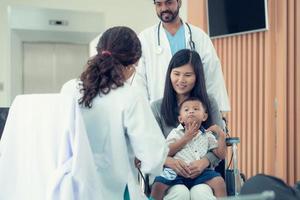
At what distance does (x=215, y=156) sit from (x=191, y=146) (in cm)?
→ 13

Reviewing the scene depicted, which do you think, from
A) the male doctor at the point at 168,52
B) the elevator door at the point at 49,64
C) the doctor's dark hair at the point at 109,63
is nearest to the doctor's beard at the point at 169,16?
the male doctor at the point at 168,52

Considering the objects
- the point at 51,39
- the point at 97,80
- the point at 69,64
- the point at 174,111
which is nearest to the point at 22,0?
the point at 51,39

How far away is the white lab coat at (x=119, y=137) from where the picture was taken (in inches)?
59.1

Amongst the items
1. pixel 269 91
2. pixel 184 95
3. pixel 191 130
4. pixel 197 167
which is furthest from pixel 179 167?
pixel 269 91

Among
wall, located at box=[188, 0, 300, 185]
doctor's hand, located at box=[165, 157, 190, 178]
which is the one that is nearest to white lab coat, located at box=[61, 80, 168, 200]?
doctor's hand, located at box=[165, 157, 190, 178]

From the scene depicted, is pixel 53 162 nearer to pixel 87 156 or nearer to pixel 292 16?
pixel 87 156

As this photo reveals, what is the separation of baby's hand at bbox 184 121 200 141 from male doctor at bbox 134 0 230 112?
467 millimetres

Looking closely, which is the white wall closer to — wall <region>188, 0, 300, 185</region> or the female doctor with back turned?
wall <region>188, 0, 300, 185</region>

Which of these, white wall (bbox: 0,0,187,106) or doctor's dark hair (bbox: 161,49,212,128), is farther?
white wall (bbox: 0,0,187,106)

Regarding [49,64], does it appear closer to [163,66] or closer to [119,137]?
[163,66]

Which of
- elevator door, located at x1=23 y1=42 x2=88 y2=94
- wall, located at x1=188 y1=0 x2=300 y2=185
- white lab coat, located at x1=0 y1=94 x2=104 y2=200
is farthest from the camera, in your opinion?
elevator door, located at x1=23 y1=42 x2=88 y2=94

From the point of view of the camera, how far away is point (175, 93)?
2207 mm

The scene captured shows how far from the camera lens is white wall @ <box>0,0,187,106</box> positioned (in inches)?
203

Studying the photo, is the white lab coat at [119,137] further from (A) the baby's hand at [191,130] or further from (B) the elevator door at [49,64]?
(B) the elevator door at [49,64]
